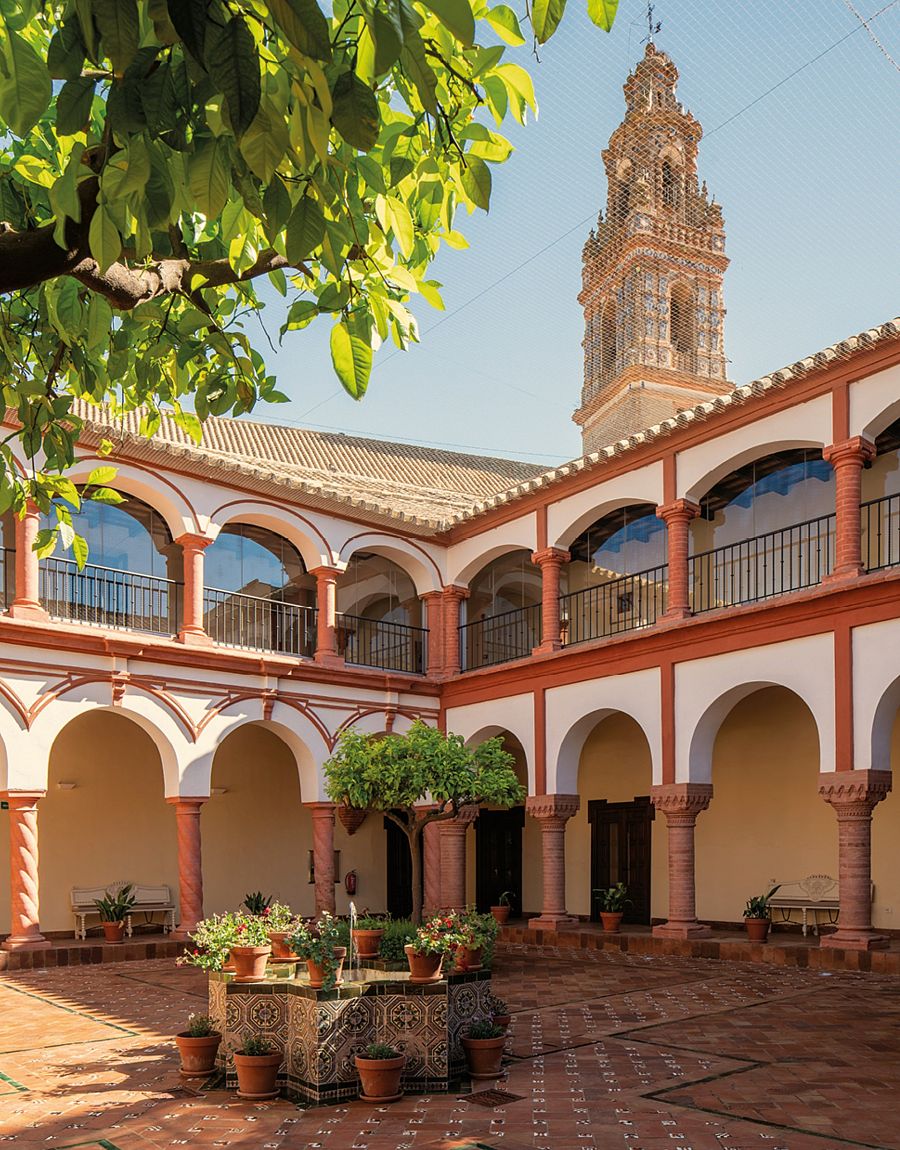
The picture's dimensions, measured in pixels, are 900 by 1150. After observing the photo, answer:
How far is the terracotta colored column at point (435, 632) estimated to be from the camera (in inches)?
747

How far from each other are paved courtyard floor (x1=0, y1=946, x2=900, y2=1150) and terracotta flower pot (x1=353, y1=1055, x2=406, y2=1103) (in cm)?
13

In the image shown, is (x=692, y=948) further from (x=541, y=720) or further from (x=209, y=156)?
(x=209, y=156)

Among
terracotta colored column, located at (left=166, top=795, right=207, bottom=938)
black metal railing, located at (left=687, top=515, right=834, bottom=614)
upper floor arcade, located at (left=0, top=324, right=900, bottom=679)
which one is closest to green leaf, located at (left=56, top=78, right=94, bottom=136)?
upper floor arcade, located at (left=0, top=324, right=900, bottom=679)

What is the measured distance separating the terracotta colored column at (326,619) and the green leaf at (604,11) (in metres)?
15.3

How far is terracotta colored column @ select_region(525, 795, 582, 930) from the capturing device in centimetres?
1655

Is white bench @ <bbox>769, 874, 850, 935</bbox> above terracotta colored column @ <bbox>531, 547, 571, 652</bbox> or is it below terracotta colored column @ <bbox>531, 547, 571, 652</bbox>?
below

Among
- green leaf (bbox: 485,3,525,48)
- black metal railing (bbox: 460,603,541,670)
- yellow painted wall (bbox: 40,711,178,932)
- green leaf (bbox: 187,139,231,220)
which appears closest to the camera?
green leaf (bbox: 187,139,231,220)

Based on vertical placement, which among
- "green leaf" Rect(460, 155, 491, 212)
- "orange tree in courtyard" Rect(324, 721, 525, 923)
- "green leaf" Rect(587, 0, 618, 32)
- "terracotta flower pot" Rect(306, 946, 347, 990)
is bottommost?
"terracotta flower pot" Rect(306, 946, 347, 990)

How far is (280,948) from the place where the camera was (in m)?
8.74

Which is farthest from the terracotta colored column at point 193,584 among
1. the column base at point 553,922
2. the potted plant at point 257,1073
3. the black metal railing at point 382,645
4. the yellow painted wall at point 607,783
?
the potted plant at point 257,1073

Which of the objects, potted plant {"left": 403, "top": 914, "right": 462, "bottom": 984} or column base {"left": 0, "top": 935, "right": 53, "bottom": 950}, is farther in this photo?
column base {"left": 0, "top": 935, "right": 53, "bottom": 950}

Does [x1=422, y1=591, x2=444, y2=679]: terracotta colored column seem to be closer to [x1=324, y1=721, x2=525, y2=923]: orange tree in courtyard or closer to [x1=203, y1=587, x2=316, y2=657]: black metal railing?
[x1=203, y1=587, x2=316, y2=657]: black metal railing

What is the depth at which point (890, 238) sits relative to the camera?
1279 cm

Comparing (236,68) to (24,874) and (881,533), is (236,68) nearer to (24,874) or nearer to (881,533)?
(24,874)
